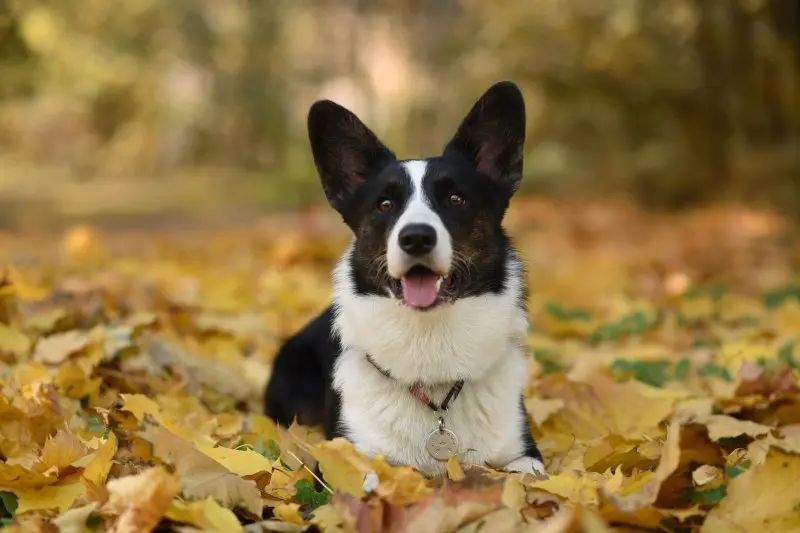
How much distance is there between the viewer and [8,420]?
3.17 metres

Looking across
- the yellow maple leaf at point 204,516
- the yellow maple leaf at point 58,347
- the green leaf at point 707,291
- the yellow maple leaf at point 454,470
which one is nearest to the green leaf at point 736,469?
the yellow maple leaf at point 454,470

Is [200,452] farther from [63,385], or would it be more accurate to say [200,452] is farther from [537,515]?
[63,385]

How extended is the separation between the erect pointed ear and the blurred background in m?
4.93

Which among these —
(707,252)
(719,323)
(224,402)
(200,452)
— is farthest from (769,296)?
(200,452)

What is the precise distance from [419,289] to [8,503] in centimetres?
140

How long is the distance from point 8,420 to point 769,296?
557cm

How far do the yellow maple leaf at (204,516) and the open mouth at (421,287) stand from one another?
1062 mm

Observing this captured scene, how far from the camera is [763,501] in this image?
244 centimetres

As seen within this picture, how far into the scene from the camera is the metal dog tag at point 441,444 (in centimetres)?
314

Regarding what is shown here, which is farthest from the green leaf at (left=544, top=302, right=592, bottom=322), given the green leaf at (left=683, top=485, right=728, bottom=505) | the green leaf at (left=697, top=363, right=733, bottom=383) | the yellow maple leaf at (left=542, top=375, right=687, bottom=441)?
the green leaf at (left=683, top=485, right=728, bottom=505)

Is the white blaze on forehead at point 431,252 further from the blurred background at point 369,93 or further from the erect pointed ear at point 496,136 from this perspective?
the blurred background at point 369,93

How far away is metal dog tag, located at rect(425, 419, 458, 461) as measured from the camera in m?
3.14

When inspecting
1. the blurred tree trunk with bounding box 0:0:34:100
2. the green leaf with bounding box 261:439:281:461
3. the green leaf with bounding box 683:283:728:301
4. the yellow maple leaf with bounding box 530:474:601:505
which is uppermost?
the blurred tree trunk with bounding box 0:0:34:100

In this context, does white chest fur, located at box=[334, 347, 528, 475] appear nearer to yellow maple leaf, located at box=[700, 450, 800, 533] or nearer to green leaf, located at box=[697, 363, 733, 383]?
yellow maple leaf, located at box=[700, 450, 800, 533]
